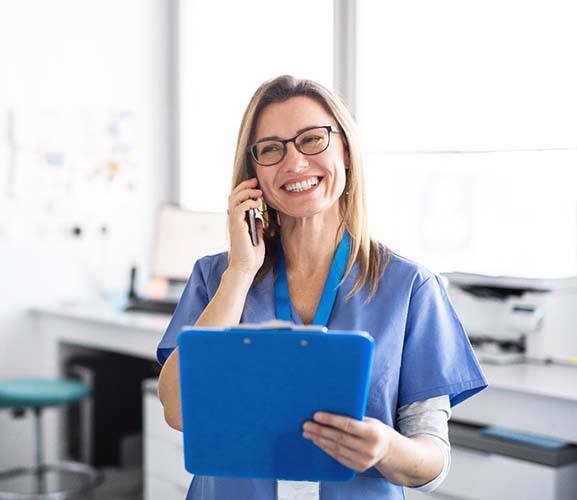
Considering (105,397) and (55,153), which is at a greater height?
(55,153)

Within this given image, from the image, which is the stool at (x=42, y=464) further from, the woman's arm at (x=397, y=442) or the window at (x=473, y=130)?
the woman's arm at (x=397, y=442)

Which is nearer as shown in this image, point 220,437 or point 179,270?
point 220,437

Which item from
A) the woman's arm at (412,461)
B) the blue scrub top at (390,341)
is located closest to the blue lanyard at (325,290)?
the blue scrub top at (390,341)

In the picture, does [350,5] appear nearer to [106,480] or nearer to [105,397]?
[105,397]

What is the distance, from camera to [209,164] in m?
4.54

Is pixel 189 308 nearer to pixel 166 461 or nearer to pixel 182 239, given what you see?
pixel 166 461

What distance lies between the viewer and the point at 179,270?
406 cm

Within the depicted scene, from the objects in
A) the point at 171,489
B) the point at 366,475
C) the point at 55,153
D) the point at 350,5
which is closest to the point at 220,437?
the point at 366,475

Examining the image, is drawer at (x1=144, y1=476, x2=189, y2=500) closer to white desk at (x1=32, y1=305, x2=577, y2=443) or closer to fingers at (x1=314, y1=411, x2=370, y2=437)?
white desk at (x1=32, y1=305, x2=577, y2=443)

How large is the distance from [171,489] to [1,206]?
1.41 m

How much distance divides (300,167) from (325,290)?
213 millimetres

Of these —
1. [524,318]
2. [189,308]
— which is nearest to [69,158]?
[524,318]

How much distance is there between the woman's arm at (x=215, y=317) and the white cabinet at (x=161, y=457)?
1733 millimetres

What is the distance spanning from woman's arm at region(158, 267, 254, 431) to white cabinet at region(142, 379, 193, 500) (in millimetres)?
1733
